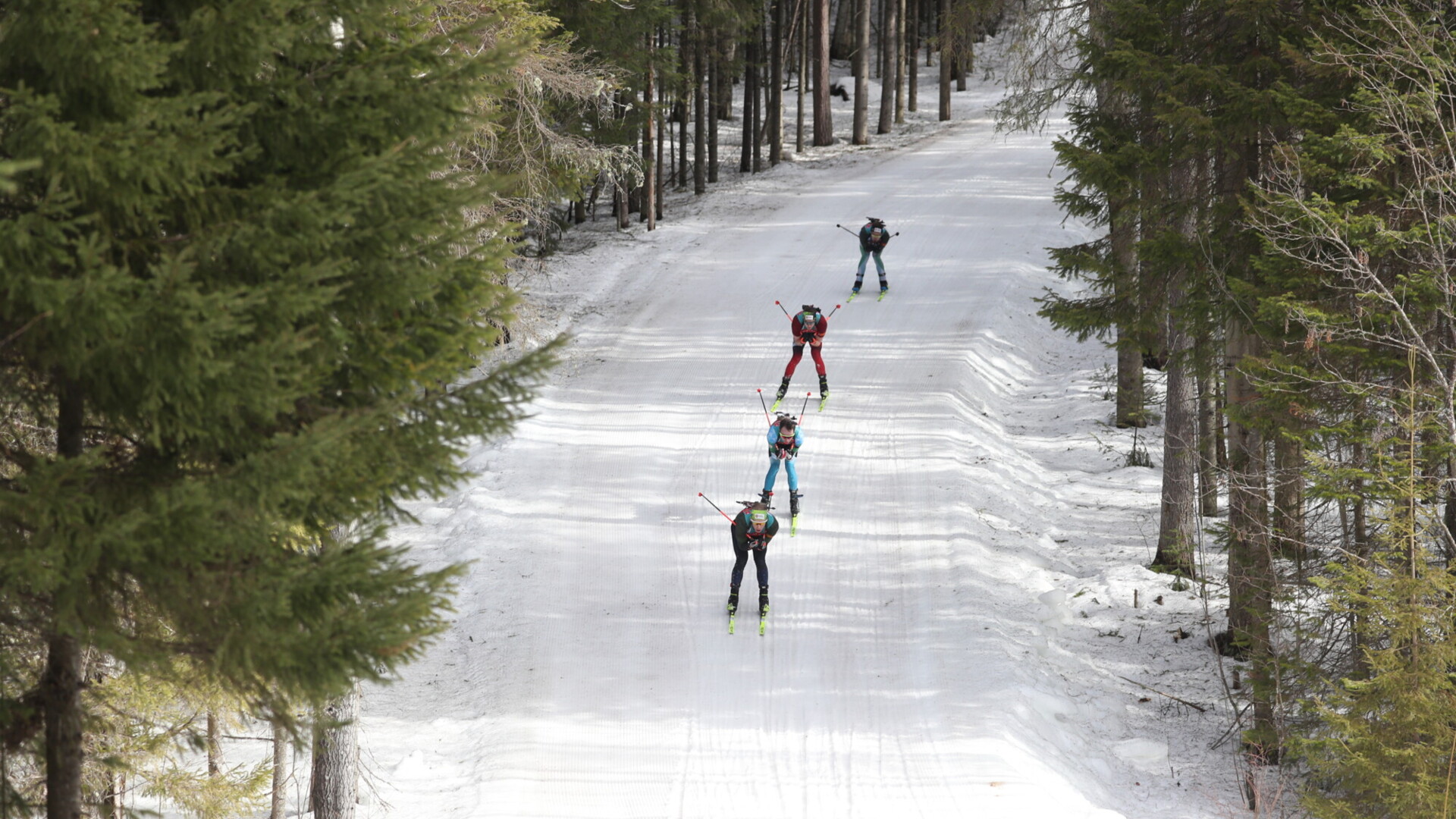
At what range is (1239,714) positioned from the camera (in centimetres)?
1198

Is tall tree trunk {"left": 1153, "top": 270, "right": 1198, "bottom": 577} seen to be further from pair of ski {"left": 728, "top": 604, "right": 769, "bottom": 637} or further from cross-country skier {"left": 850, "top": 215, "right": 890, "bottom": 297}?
cross-country skier {"left": 850, "top": 215, "right": 890, "bottom": 297}

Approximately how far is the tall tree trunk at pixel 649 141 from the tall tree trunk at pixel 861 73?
35.3 ft

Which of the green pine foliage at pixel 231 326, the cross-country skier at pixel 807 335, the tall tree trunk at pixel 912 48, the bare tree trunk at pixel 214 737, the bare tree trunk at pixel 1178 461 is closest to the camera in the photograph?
the green pine foliage at pixel 231 326

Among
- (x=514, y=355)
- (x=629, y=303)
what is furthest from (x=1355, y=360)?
(x=629, y=303)

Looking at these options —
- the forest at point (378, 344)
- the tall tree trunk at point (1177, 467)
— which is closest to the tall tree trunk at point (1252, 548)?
the forest at point (378, 344)

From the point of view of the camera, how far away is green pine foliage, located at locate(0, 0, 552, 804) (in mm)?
4656

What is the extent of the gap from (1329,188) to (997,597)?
6.38 m

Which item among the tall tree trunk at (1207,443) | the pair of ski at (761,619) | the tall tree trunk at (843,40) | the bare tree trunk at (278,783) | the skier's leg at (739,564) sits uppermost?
the tall tree trunk at (843,40)

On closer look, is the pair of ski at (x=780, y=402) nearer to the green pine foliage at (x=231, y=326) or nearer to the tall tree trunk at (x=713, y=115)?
the green pine foliage at (x=231, y=326)

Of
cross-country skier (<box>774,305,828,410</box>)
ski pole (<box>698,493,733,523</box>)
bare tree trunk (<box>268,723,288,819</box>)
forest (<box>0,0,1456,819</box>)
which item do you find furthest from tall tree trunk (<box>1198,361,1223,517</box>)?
bare tree trunk (<box>268,723,288,819</box>)

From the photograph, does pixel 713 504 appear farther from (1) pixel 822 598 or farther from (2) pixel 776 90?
(2) pixel 776 90

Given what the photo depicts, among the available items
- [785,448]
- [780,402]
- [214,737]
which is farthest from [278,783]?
[780,402]

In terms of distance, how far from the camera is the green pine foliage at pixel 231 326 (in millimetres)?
4656

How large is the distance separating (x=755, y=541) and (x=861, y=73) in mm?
29518
